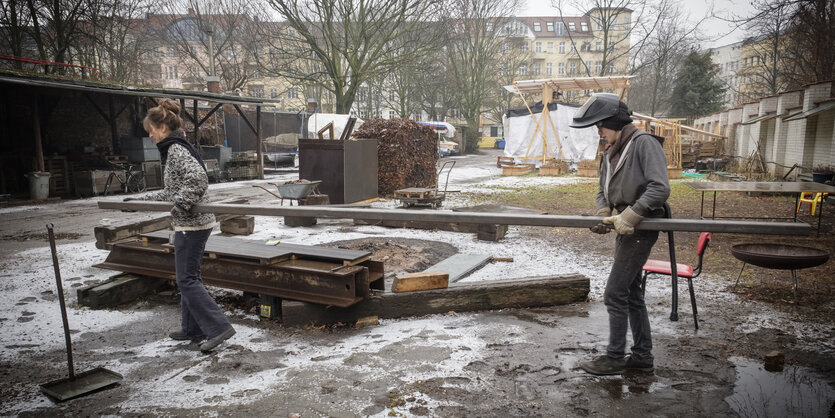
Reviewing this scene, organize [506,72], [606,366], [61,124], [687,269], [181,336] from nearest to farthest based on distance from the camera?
1. [606,366]
2. [181,336]
3. [687,269]
4. [61,124]
5. [506,72]

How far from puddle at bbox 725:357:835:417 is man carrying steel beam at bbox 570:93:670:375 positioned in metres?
0.65

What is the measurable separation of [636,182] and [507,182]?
16220 mm

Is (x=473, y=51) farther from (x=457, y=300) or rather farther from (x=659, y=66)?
(x=457, y=300)

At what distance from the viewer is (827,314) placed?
16.5 ft

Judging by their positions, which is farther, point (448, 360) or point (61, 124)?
point (61, 124)

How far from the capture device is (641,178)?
3510 mm

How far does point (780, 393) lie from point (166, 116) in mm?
5171

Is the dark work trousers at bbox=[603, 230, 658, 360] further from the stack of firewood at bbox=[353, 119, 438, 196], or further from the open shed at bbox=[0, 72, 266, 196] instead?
the open shed at bbox=[0, 72, 266, 196]

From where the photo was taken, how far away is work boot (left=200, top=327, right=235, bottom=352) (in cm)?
430

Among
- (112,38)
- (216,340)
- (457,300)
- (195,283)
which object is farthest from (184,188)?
(112,38)

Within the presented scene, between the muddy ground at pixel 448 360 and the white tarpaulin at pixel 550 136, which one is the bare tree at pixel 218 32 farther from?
the muddy ground at pixel 448 360

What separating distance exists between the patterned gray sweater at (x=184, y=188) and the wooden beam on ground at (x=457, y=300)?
1214 mm

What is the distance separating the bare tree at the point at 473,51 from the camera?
3966cm

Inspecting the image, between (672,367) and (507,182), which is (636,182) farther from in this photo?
(507,182)
